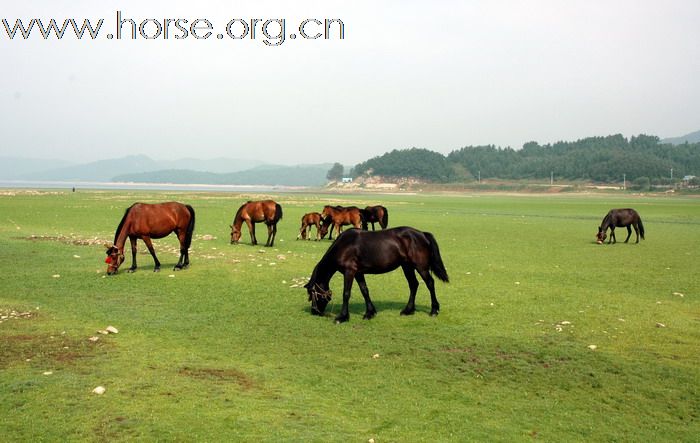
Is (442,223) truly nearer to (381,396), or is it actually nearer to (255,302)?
(255,302)

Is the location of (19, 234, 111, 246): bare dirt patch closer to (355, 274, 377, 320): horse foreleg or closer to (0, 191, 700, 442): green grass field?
(0, 191, 700, 442): green grass field

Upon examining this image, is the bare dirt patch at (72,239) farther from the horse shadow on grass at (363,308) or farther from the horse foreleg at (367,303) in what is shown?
the horse foreleg at (367,303)

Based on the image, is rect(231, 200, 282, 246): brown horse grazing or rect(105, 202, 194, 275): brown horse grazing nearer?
rect(105, 202, 194, 275): brown horse grazing

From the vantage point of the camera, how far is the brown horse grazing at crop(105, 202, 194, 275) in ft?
50.8

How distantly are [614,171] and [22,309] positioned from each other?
168992 millimetres

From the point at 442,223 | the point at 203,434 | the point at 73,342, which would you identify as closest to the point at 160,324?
the point at 73,342

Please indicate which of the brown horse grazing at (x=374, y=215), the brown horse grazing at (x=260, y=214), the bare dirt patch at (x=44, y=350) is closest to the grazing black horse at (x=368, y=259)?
the bare dirt patch at (x=44, y=350)

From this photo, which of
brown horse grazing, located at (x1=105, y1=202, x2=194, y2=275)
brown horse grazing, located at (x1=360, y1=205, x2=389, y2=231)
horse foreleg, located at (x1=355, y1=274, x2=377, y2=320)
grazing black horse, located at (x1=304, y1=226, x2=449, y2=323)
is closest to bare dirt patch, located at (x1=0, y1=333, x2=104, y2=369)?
grazing black horse, located at (x1=304, y1=226, x2=449, y2=323)

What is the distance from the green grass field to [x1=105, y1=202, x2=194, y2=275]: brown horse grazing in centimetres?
55

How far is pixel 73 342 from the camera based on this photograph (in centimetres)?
940

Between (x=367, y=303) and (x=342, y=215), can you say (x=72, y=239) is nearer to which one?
(x=342, y=215)

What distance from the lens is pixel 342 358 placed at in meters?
8.98

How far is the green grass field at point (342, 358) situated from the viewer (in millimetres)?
6574

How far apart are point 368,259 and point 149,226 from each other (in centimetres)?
767
